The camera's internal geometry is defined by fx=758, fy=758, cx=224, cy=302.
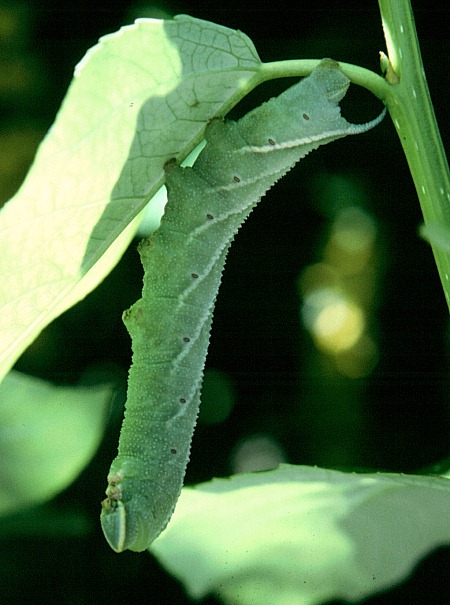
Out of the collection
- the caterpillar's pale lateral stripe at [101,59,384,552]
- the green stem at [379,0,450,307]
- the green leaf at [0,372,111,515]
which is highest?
the green stem at [379,0,450,307]

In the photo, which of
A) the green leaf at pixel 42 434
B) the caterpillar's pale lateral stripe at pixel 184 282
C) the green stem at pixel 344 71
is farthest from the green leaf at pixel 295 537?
the green stem at pixel 344 71

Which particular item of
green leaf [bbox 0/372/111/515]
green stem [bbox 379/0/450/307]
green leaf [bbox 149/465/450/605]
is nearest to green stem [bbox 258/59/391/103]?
green stem [bbox 379/0/450/307]

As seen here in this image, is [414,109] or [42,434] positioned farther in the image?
[42,434]

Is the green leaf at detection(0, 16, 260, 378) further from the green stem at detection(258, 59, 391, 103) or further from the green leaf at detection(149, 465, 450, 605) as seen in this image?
the green leaf at detection(149, 465, 450, 605)

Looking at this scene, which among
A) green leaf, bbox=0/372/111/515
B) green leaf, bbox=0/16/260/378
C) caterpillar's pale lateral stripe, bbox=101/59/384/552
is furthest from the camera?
green leaf, bbox=0/372/111/515

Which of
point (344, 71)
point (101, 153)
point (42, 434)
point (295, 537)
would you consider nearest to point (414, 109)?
point (344, 71)

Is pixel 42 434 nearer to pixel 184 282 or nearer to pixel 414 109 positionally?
pixel 184 282

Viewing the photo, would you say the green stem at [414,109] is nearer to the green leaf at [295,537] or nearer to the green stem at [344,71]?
the green stem at [344,71]
